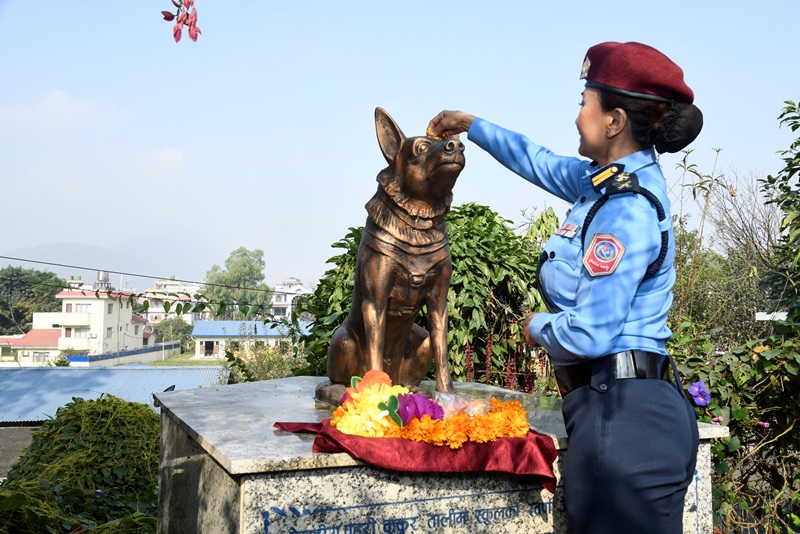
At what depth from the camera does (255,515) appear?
243cm

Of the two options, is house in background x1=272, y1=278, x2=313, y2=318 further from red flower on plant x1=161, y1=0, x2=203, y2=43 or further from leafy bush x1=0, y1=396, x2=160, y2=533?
red flower on plant x1=161, y1=0, x2=203, y2=43

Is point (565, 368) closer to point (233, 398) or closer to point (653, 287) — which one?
point (653, 287)

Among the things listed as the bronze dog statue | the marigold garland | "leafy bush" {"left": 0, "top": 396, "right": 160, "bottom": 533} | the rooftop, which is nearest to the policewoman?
the marigold garland

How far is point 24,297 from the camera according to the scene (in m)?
62.2

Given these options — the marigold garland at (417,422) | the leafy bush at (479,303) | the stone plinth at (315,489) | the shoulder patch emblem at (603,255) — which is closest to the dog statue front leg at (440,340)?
the stone plinth at (315,489)

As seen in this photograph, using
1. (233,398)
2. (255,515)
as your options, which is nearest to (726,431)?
(255,515)

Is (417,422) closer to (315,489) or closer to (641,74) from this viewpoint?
(315,489)

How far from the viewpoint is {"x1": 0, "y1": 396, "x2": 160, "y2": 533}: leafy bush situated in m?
4.50

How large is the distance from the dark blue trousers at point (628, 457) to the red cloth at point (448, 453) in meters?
0.45

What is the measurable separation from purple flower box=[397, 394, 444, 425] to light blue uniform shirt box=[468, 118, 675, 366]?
59 centimetres

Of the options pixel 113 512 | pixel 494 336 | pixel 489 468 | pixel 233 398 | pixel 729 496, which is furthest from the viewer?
pixel 494 336

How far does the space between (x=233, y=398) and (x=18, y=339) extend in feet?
220

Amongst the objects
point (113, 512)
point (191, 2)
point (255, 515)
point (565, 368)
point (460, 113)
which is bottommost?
point (113, 512)

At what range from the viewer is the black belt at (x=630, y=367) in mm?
2219
